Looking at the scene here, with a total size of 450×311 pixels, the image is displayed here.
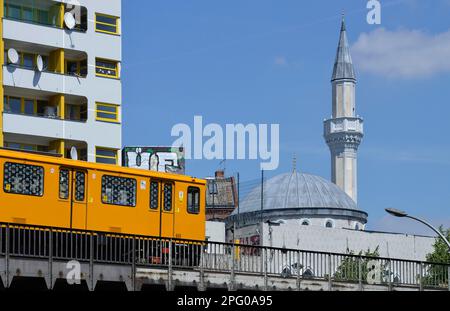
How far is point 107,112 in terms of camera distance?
Answer: 84.0 meters

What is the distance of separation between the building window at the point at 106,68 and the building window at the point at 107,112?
6.52 feet

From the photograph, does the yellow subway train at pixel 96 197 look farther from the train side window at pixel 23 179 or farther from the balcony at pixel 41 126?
the balcony at pixel 41 126

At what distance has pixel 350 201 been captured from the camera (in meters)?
175

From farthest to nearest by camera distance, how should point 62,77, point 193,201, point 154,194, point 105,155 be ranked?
1. point 105,155
2. point 62,77
3. point 193,201
4. point 154,194

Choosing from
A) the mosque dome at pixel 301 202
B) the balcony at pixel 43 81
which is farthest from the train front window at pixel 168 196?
the mosque dome at pixel 301 202

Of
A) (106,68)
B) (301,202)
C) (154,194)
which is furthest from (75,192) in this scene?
(301,202)

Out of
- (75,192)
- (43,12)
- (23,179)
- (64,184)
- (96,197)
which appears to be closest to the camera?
(23,179)

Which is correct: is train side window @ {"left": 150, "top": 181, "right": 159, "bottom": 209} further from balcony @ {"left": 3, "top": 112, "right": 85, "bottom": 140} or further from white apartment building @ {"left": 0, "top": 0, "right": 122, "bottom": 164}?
balcony @ {"left": 3, "top": 112, "right": 85, "bottom": 140}

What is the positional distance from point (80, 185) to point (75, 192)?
0.41m

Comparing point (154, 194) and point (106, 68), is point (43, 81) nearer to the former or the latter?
point (106, 68)

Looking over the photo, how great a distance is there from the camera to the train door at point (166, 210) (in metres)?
50.7

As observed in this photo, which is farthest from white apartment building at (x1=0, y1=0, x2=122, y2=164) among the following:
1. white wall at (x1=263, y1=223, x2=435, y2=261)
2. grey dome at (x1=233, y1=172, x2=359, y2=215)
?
grey dome at (x1=233, y1=172, x2=359, y2=215)
